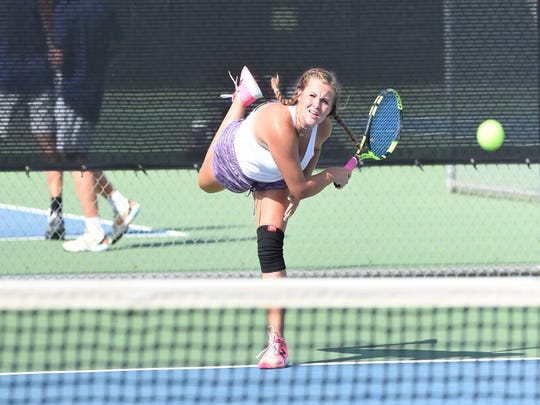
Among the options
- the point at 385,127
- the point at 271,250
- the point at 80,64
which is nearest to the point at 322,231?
the point at 80,64

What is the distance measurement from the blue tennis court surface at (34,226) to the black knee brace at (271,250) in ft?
11.1

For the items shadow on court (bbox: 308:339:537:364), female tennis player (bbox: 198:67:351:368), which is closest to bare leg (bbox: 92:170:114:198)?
female tennis player (bbox: 198:67:351:368)

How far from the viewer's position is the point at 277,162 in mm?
4676

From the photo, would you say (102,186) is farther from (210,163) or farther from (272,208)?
(272,208)

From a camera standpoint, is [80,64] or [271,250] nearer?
[271,250]

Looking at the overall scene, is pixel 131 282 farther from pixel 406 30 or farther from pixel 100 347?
pixel 406 30

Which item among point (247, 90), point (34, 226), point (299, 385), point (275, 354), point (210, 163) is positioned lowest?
point (299, 385)

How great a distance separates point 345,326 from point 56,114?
1927 millimetres

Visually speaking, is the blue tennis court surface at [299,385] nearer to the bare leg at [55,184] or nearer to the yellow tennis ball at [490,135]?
the yellow tennis ball at [490,135]

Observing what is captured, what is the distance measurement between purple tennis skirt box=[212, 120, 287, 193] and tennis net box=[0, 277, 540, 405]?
1.73 ft

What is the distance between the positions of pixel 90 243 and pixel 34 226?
1492 mm

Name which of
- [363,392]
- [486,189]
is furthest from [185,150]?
[486,189]

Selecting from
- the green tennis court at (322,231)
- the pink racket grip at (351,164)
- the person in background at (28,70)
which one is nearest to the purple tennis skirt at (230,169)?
the pink racket grip at (351,164)

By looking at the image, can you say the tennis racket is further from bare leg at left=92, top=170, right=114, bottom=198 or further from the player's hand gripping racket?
bare leg at left=92, top=170, right=114, bottom=198
